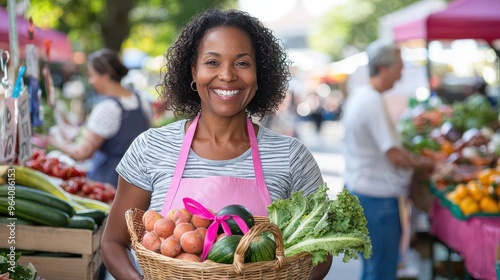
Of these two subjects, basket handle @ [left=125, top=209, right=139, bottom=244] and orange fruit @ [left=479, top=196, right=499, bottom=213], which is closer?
basket handle @ [left=125, top=209, right=139, bottom=244]

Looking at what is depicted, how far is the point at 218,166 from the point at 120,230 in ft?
1.42

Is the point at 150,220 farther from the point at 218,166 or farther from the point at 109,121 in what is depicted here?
the point at 109,121

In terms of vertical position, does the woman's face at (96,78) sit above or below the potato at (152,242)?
above

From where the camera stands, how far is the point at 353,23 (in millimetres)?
57594

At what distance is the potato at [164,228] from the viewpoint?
2328 millimetres

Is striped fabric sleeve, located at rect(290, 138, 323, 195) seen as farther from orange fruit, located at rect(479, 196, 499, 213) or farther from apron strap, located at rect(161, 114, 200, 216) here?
orange fruit, located at rect(479, 196, 499, 213)

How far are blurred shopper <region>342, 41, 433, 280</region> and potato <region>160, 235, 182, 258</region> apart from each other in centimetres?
339

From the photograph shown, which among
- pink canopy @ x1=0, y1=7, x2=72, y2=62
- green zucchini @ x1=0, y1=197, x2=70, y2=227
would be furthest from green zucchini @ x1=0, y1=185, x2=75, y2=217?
pink canopy @ x1=0, y1=7, x2=72, y2=62

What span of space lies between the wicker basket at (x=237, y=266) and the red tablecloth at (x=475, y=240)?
3.01m

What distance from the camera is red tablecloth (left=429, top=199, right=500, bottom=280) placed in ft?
16.4

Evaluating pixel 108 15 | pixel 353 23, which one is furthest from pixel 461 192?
pixel 353 23

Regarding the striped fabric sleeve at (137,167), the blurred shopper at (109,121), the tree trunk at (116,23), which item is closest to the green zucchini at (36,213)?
the striped fabric sleeve at (137,167)

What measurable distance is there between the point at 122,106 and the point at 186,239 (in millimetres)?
3862

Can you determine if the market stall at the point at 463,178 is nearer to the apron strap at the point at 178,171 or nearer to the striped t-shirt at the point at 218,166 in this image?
the striped t-shirt at the point at 218,166
